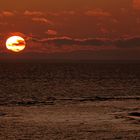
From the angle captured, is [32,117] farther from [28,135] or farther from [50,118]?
[28,135]

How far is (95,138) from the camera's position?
40.2 meters

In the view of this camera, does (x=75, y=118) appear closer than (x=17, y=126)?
No

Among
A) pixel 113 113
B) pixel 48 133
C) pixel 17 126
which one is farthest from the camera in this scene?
pixel 113 113

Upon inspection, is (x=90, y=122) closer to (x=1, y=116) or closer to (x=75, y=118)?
(x=75, y=118)

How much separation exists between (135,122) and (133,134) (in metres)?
7.21

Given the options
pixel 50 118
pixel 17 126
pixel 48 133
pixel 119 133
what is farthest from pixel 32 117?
pixel 119 133

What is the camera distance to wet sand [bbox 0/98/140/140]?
41531 mm

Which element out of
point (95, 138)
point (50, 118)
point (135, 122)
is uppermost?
point (50, 118)

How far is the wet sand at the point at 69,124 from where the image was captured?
4153cm

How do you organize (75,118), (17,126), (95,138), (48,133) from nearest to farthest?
(95,138) < (48,133) < (17,126) < (75,118)

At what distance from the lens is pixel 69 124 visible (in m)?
48.4

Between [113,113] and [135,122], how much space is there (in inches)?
392

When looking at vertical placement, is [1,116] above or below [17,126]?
above

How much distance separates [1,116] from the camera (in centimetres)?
5600
